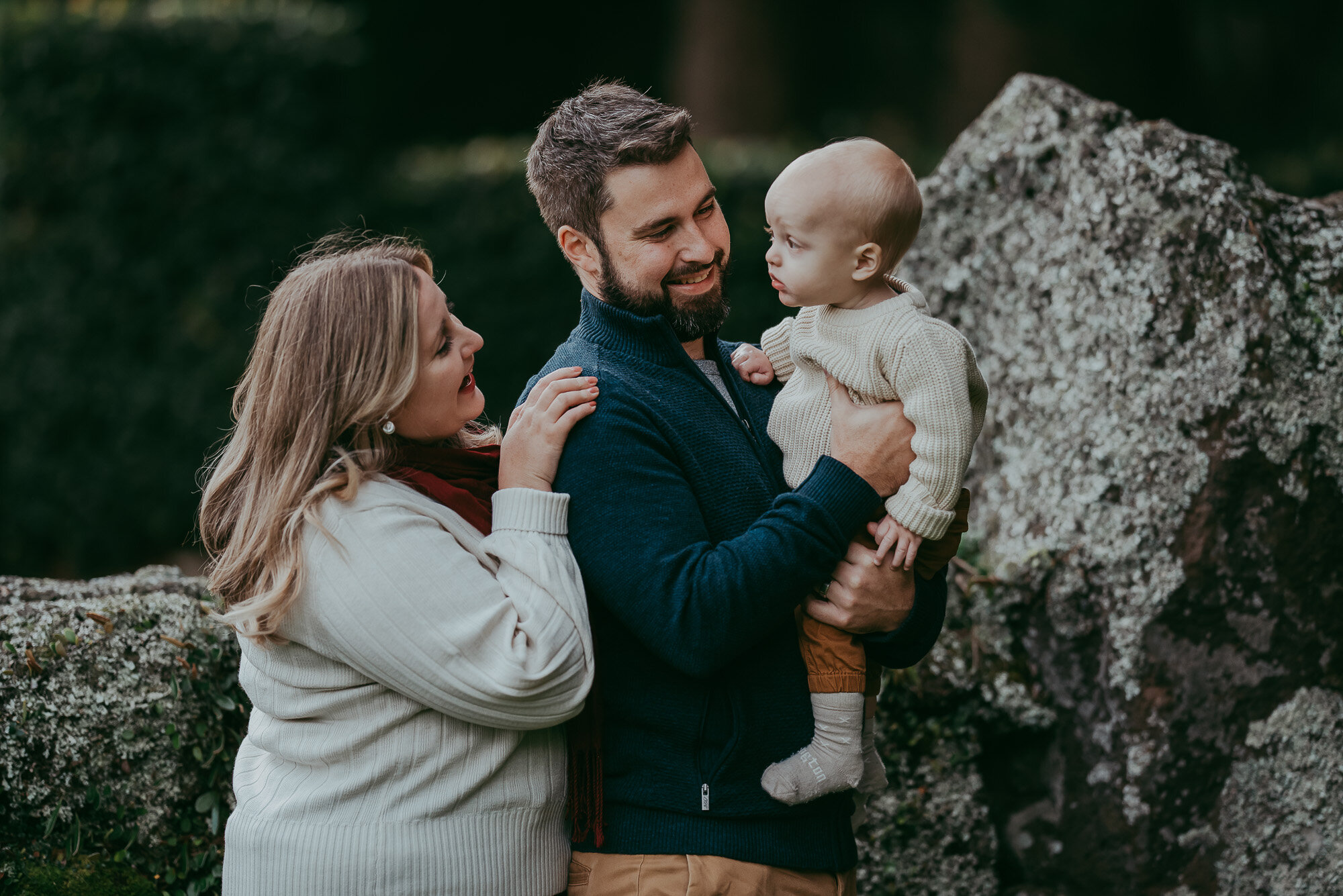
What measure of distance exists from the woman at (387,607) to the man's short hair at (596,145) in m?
0.36

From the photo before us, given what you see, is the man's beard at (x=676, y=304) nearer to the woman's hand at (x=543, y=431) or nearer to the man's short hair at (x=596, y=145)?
the man's short hair at (x=596, y=145)

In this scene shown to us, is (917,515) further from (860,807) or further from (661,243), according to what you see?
(860,807)

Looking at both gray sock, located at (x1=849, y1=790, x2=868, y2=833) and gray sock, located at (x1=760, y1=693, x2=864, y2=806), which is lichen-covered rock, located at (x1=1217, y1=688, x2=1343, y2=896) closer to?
gray sock, located at (x1=849, y1=790, x2=868, y2=833)

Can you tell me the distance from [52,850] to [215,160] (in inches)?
185

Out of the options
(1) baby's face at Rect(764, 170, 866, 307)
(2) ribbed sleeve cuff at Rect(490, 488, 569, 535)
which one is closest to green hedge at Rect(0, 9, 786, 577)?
(1) baby's face at Rect(764, 170, 866, 307)

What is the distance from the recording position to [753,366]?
7.98ft

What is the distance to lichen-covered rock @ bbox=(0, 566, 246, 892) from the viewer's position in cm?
233

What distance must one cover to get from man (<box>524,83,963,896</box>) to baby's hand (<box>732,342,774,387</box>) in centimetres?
14

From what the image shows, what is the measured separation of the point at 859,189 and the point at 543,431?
744 mm

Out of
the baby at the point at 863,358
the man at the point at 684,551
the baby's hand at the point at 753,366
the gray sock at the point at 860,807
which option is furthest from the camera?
the gray sock at the point at 860,807

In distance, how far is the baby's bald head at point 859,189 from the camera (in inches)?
81.3

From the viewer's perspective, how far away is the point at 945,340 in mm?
2062

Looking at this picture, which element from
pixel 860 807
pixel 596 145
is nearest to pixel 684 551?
pixel 596 145

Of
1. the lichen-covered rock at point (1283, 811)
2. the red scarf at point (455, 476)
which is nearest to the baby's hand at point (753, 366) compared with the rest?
the red scarf at point (455, 476)
